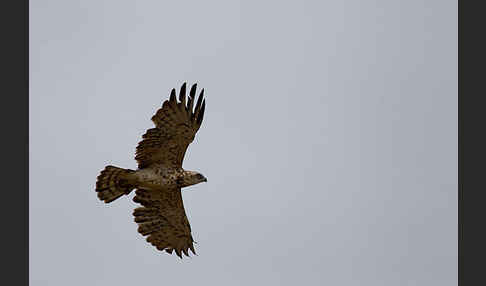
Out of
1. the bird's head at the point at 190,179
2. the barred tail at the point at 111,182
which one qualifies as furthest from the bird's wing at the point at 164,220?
the barred tail at the point at 111,182

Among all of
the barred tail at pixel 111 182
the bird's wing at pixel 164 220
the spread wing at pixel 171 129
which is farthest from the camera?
the bird's wing at pixel 164 220

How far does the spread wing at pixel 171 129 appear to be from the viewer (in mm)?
10664

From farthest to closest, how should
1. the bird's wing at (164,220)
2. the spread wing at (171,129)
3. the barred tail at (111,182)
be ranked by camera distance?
the bird's wing at (164,220)
the barred tail at (111,182)
the spread wing at (171,129)

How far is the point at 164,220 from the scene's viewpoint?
37.8 feet

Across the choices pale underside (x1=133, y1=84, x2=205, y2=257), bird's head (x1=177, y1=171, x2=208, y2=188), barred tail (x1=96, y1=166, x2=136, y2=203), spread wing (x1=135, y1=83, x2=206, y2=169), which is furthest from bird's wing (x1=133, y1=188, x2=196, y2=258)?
spread wing (x1=135, y1=83, x2=206, y2=169)

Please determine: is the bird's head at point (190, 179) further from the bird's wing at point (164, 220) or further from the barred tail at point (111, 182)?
the barred tail at point (111, 182)

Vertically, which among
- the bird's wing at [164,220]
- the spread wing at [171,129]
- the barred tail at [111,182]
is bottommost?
the bird's wing at [164,220]

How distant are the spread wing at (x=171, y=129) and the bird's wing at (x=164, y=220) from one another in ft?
2.09

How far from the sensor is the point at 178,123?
1071cm

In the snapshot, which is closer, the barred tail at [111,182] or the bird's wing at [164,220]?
the barred tail at [111,182]

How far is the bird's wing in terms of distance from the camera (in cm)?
1133

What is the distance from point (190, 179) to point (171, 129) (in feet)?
2.43

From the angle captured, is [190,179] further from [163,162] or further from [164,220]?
[164,220]

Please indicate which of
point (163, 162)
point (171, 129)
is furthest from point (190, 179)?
point (171, 129)
